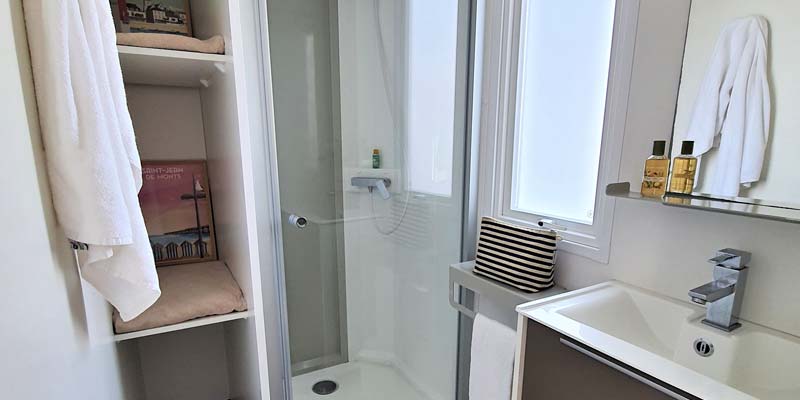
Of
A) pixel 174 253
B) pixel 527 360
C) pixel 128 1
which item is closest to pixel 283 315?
pixel 174 253

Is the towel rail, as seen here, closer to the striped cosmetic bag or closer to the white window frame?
the striped cosmetic bag

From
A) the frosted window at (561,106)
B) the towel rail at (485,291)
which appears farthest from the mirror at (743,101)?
the towel rail at (485,291)

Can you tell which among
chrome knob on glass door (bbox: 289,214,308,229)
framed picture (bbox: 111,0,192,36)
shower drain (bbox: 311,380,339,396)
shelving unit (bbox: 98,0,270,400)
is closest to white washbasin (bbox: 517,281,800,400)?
shelving unit (bbox: 98,0,270,400)

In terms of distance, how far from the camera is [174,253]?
5.10 feet

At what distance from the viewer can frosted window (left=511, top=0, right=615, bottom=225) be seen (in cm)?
124

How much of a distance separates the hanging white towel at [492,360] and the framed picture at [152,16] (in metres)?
1.63

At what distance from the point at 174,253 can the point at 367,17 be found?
4.62ft

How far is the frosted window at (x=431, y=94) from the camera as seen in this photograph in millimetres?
1731

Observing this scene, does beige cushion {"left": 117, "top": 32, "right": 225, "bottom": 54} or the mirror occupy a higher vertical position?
beige cushion {"left": 117, "top": 32, "right": 225, "bottom": 54}

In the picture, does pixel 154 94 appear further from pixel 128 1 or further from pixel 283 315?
pixel 283 315

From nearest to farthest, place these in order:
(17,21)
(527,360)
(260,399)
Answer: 1. (17,21)
2. (527,360)
3. (260,399)

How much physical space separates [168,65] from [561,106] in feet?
4.45

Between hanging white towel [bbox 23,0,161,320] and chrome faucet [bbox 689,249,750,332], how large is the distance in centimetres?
123

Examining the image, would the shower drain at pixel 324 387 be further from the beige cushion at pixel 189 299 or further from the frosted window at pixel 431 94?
the frosted window at pixel 431 94
